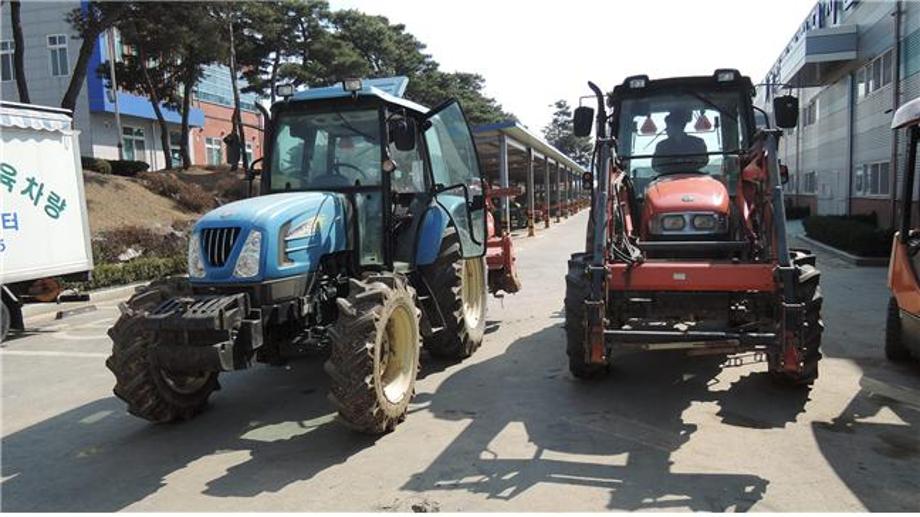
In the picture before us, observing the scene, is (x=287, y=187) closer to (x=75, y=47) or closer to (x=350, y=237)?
(x=350, y=237)

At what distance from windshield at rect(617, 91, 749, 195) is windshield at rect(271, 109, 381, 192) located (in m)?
2.62

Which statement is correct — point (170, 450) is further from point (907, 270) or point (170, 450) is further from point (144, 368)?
point (907, 270)

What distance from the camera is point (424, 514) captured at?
3.72 m

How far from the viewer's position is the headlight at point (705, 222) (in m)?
5.97

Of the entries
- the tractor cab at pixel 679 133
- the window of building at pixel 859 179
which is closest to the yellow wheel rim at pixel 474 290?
the tractor cab at pixel 679 133

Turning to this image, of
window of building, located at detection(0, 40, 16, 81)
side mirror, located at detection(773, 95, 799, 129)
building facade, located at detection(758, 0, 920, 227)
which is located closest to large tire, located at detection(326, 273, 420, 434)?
side mirror, located at detection(773, 95, 799, 129)

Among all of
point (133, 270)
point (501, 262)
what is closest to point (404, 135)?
point (501, 262)

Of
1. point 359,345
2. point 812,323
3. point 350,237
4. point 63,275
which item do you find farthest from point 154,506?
point 63,275

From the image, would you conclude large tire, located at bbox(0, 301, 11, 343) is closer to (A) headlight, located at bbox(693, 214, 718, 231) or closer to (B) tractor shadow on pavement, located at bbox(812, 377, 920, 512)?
(A) headlight, located at bbox(693, 214, 718, 231)

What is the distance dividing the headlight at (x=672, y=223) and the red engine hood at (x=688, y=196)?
0.21 feet

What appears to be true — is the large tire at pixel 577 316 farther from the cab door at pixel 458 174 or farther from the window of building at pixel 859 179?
the window of building at pixel 859 179

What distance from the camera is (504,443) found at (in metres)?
4.75

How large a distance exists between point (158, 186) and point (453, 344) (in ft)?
64.2

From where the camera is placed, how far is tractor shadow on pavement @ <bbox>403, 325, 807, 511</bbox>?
3984 millimetres
